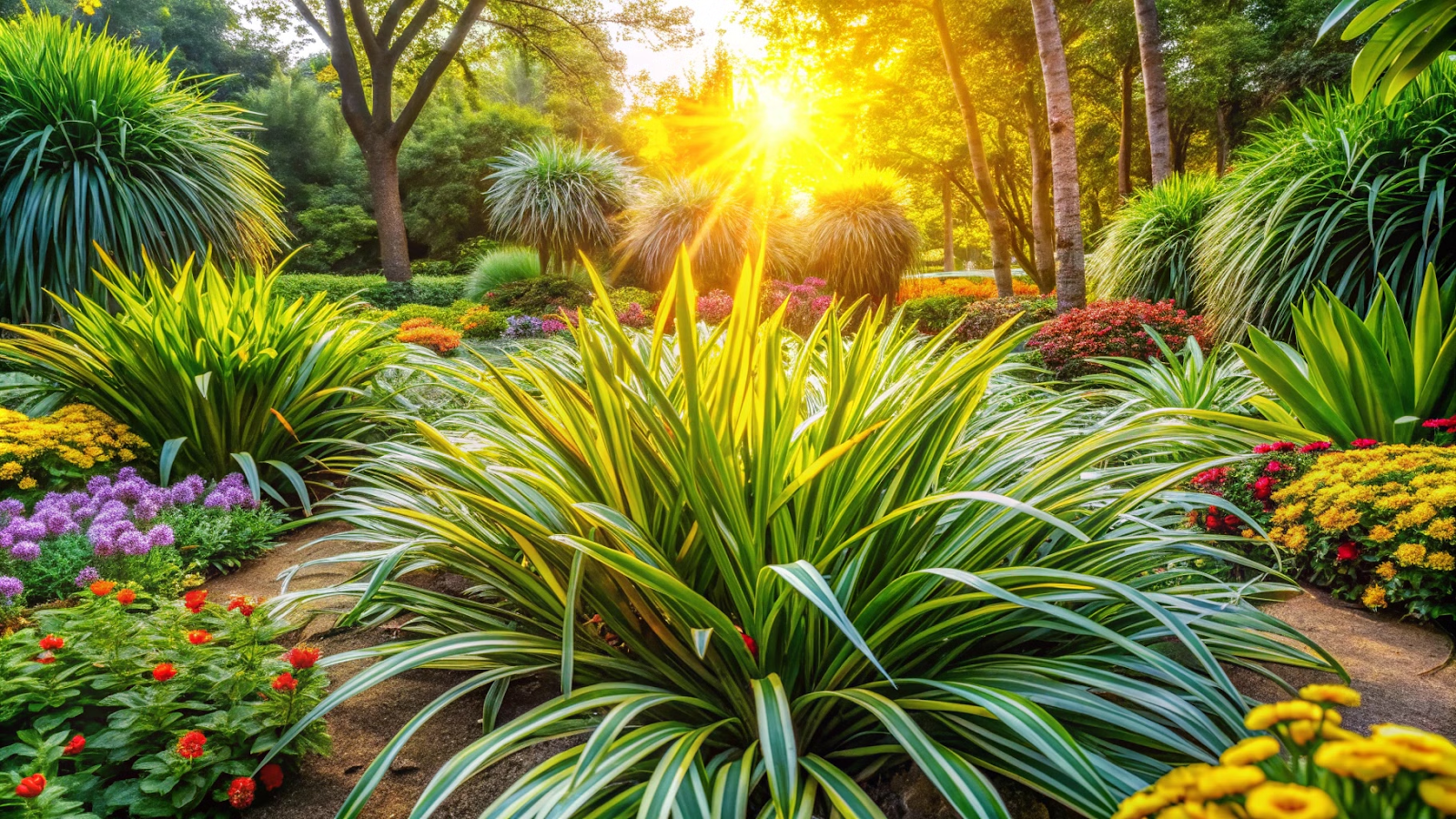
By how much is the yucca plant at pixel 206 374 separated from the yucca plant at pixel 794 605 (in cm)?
173

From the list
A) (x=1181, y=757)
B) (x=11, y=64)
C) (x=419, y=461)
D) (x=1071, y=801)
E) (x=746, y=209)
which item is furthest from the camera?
(x=746, y=209)

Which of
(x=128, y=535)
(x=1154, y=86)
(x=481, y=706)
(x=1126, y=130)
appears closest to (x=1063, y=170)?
(x=1154, y=86)

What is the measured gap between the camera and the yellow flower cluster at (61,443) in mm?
2603

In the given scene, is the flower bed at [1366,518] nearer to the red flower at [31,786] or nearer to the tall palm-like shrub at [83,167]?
the red flower at [31,786]

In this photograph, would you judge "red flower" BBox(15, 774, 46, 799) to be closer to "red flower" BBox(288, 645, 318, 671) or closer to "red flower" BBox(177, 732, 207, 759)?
"red flower" BBox(177, 732, 207, 759)

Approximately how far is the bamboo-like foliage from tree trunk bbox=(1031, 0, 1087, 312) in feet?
14.0

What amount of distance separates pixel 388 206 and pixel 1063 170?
33.2ft

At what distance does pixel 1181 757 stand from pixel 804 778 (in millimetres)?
594

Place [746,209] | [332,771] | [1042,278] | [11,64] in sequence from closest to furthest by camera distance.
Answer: [332,771]
[11,64]
[746,209]
[1042,278]

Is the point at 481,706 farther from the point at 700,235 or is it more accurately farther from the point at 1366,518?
the point at 700,235

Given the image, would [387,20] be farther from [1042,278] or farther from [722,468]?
[722,468]

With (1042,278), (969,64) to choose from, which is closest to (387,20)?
(969,64)

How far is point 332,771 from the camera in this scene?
1.31m

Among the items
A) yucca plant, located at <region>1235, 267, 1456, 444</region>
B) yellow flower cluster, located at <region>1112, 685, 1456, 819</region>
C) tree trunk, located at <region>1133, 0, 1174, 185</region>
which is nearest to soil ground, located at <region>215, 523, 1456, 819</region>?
yellow flower cluster, located at <region>1112, 685, 1456, 819</region>
